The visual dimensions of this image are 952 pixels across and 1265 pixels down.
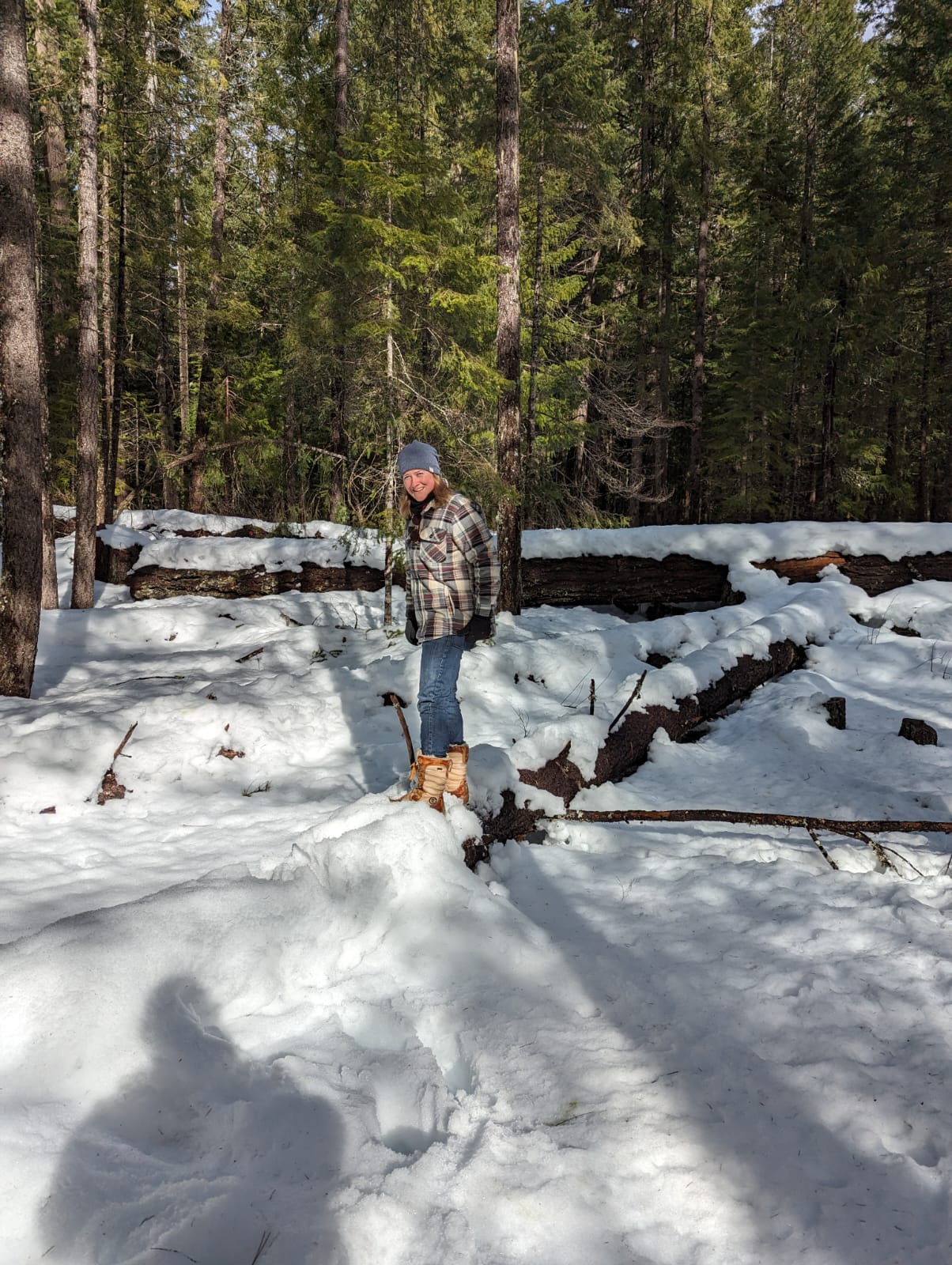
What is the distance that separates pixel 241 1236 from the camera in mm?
1486

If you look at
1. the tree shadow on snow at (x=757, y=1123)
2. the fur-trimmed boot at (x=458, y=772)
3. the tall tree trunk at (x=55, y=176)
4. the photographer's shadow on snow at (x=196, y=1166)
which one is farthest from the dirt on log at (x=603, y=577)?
the photographer's shadow on snow at (x=196, y=1166)

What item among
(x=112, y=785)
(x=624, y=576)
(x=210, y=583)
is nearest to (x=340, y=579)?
(x=210, y=583)

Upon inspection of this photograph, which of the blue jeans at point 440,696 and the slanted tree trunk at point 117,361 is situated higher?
the slanted tree trunk at point 117,361

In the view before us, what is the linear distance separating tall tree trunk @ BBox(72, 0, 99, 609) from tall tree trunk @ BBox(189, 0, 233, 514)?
5.45m

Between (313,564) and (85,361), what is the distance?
16.4ft

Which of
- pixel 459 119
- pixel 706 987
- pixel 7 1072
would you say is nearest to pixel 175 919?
pixel 7 1072

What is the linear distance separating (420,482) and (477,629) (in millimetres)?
918

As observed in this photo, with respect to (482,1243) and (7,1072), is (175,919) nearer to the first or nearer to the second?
(7,1072)

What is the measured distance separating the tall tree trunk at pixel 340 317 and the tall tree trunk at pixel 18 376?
10.1 ft

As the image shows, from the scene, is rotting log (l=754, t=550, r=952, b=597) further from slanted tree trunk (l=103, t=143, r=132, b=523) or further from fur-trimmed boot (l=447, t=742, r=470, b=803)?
slanted tree trunk (l=103, t=143, r=132, b=523)

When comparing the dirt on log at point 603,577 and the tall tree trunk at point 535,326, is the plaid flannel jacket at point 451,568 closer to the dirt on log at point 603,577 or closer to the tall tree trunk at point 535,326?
the dirt on log at point 603,577

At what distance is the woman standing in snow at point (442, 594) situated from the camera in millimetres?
3568

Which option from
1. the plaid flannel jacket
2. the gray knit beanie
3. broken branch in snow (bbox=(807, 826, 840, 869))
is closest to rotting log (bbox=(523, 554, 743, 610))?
the plaid flannel jacket

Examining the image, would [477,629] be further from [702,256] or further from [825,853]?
[702,256]
